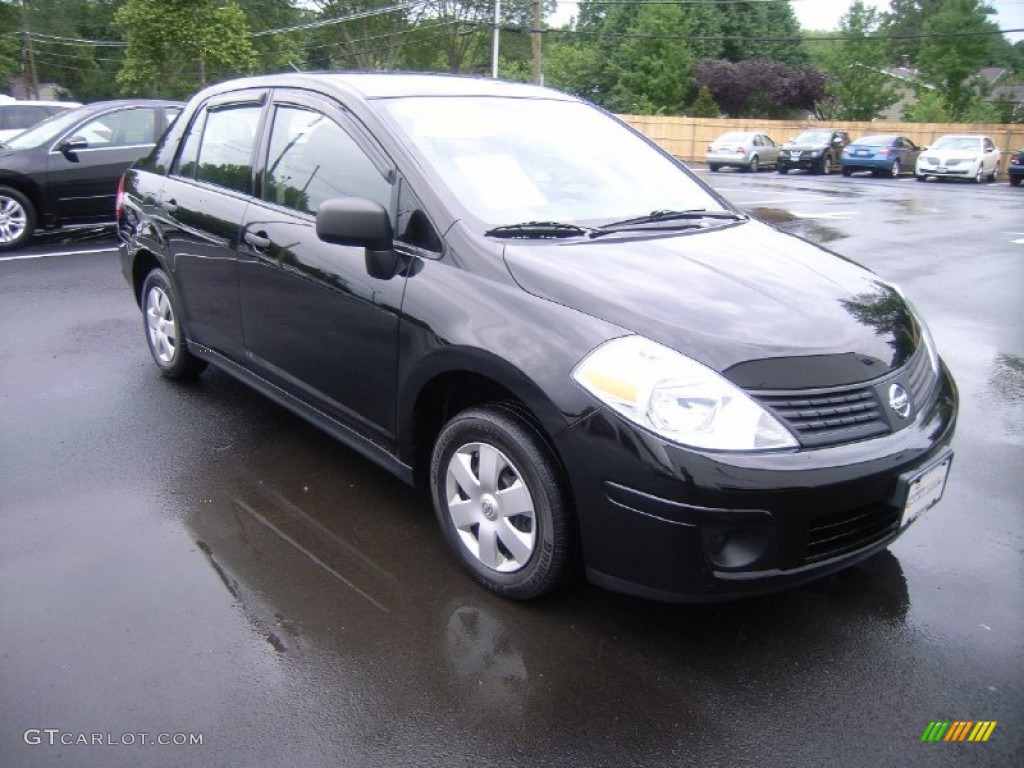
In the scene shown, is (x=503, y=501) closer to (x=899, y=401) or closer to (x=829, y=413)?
(x=829, y=413)

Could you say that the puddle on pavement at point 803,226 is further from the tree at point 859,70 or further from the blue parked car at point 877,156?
the tree at point 859,70

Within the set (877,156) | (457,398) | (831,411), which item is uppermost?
(831,411)

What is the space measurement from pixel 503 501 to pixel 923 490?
1378mm

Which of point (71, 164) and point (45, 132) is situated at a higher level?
point (45, 132)

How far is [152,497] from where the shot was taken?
12.7 feet

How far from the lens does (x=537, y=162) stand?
366cm

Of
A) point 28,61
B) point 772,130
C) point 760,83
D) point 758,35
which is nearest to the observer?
point 772,130

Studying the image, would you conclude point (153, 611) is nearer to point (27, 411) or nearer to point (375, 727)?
point (375, 727)

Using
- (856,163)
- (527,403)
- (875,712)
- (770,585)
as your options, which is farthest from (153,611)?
(856,163)

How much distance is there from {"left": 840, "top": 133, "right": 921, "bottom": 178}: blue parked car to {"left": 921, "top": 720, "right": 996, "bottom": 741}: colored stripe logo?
2983 centimetres

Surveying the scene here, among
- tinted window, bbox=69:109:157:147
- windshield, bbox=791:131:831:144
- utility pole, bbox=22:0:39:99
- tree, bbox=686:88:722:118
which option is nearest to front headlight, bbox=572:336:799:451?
tinted window, bbox=69:109:157:147

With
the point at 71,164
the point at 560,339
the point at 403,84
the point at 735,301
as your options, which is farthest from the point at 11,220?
the point at 735,301

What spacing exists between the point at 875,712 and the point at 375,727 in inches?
58.1

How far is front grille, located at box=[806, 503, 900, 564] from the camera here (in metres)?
2.61
